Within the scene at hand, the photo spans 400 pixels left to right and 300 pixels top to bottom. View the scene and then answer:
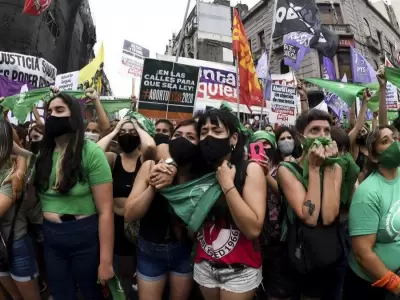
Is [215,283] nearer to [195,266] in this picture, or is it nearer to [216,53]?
[195,266]

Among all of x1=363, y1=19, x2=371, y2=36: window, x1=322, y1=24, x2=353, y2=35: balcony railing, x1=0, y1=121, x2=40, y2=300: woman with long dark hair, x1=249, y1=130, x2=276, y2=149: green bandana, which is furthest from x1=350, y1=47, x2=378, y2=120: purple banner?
x1=363, y1=19, x2=371, y2=36: window

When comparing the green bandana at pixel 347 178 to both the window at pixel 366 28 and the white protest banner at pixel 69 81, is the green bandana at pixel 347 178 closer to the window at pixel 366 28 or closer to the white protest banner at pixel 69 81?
the white protest banner at pixel 69 81

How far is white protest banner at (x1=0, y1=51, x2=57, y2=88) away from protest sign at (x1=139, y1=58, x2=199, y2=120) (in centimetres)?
493

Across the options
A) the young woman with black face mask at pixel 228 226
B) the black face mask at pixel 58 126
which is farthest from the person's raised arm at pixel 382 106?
the black face mask at pixel 58 126

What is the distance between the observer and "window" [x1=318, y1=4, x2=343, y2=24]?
23.6m

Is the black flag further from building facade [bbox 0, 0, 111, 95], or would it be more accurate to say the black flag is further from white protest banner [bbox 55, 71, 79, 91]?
building facade [bbox 0, 0, 111, 95]

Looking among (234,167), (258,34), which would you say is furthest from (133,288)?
(258,34)

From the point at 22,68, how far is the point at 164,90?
211 inches

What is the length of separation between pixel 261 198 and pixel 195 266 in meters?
0.64

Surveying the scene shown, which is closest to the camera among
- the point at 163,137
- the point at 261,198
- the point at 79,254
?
the point at 261,198

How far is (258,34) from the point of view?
2558 cm

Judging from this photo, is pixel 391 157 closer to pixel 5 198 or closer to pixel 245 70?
pixel 5 198

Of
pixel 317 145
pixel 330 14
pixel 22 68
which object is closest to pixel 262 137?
pixel 317 145

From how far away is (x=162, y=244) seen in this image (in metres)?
2.09
